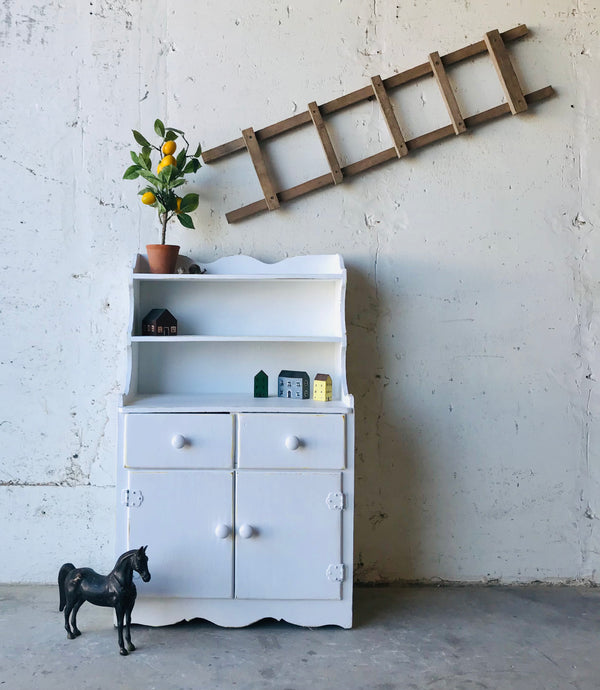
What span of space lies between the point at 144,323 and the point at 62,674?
4.18 ft

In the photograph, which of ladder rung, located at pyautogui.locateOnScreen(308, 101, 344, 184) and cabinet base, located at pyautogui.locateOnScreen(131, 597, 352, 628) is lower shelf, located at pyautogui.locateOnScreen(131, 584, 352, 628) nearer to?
cabinet base, located at pyautogui.locateOnScreen(131, 597, 352, 628)

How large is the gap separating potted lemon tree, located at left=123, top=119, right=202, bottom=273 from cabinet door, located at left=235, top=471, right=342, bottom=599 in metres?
0.91

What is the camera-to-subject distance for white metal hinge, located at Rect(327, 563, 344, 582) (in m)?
2.36

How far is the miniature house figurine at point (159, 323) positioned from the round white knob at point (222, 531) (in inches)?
31.3

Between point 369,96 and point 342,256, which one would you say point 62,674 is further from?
point 369,96

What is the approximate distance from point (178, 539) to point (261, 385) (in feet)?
2.20

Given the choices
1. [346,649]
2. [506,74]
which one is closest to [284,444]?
[346,649]

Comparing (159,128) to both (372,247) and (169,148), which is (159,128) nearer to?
(169,148)

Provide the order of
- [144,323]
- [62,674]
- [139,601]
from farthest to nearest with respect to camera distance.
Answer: [144,323] → [139,601] → [62,674]

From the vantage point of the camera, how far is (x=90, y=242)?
110 inches

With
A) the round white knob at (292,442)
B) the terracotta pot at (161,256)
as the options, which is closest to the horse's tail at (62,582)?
the round white knob at (292,442)

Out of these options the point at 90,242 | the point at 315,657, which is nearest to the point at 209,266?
the point at 90,242

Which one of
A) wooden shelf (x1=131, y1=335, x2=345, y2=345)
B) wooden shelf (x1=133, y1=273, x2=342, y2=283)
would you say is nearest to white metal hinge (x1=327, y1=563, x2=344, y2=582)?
wooden shelf (x1=131, y1=335, x2=345, y2=345)

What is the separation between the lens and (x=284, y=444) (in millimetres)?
2373
